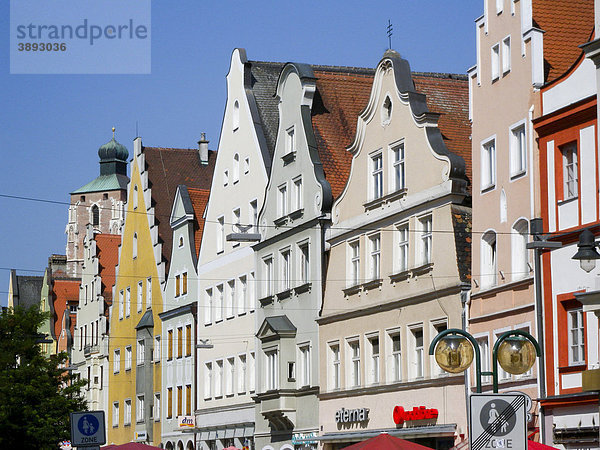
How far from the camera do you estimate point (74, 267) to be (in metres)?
164

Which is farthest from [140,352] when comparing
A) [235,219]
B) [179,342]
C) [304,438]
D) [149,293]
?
[304,438]

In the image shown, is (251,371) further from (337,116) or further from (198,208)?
(198,208)

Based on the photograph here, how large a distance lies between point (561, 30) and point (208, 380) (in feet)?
90.7

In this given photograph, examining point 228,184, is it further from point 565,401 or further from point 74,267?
point 74,267

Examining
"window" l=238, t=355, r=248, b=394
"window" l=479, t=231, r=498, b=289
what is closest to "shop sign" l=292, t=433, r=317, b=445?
"window" l=238, t=355, r=248, b=394

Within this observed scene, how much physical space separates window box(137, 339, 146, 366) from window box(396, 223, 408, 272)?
28.1 meters

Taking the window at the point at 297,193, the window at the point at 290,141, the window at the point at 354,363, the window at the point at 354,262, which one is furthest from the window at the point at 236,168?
the window at the point at 354,363

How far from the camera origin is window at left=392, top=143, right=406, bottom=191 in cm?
3969

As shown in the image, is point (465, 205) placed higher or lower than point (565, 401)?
higher

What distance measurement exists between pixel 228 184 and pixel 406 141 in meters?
16.5

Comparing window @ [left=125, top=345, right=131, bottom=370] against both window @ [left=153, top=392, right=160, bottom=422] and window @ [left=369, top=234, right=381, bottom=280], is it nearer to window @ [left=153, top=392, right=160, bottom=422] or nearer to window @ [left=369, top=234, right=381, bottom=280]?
window @ [left=153, top=392, right=160, bottom=422]

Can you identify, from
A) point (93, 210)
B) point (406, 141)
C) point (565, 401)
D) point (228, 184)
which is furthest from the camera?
point (93, 210)

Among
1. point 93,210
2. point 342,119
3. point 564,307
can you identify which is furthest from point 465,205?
point 93,210

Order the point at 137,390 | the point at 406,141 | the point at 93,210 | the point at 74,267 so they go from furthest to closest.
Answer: the point at 93,210
the point at 74,267
the point at 137,390
the point at 406,141
